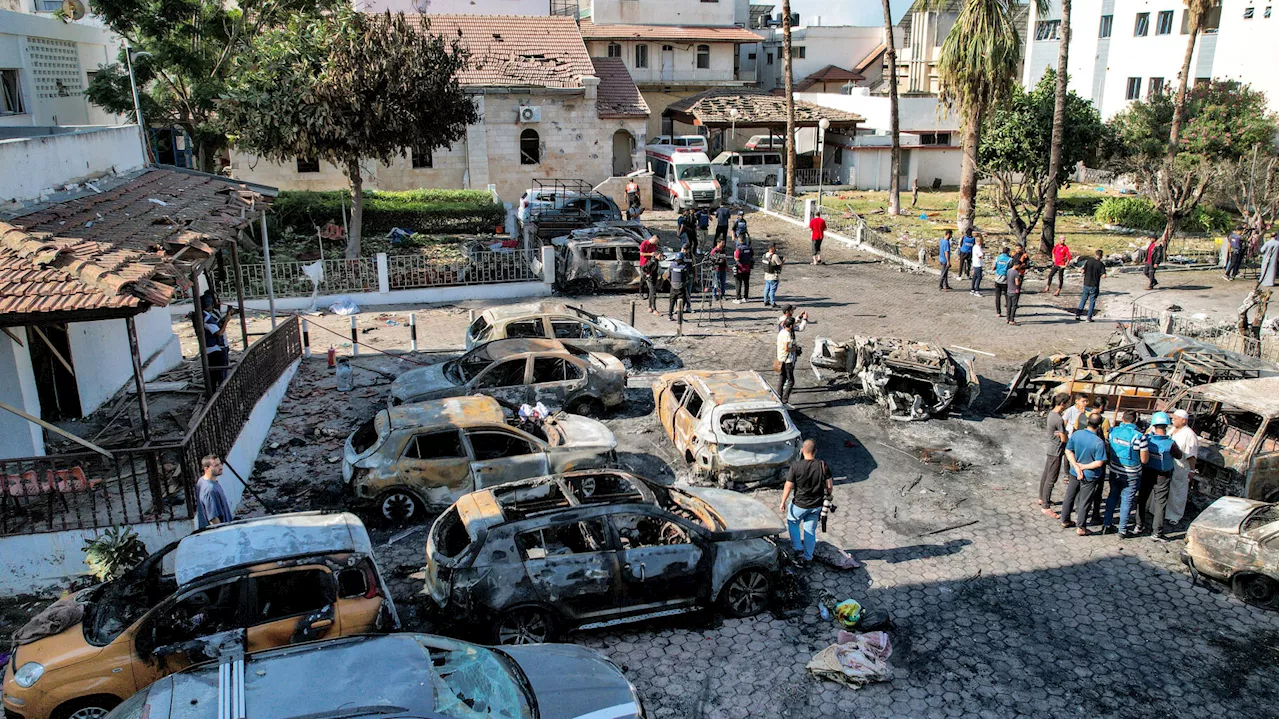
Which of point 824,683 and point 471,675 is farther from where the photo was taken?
point 824,683

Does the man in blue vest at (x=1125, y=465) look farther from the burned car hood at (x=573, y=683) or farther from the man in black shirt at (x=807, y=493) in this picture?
the burned car hood at (x=573, y=683)

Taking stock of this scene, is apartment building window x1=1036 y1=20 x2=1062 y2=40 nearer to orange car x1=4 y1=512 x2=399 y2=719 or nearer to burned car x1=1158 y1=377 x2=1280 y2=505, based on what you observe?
burned car x1=1158 y1=377 x2=1280 y2=505

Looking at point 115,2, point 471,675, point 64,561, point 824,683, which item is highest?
point 115,2

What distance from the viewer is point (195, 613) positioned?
25.1 ft

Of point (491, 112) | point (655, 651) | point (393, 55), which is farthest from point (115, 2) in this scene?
point (655, 651)

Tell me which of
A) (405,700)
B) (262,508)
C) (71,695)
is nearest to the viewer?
(405,700)

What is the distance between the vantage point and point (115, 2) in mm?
25094

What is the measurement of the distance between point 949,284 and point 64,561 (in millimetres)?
21061

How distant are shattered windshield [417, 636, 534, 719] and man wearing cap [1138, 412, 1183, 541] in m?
8.44

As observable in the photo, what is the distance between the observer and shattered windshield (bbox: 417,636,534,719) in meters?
6.04

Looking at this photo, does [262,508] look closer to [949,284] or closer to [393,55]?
[393,55]

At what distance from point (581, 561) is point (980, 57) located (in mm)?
24876

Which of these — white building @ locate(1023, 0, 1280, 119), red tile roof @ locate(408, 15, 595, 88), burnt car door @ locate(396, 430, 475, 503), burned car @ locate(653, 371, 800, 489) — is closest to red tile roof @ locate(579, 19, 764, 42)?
red tile roof @ locate(408, 15, 595, 88)

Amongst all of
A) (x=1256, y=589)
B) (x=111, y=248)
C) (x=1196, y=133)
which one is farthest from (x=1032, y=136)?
(x=111, y=248)
